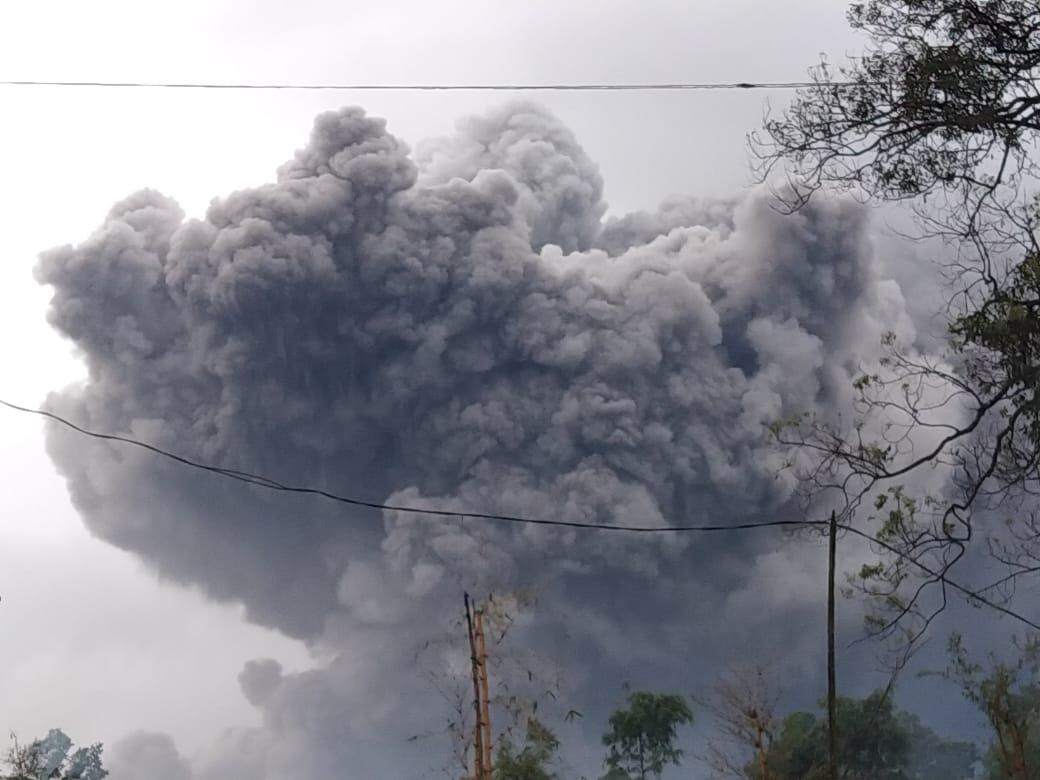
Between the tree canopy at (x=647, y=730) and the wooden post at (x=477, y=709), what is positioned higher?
the tree canopy at (x=647, y=730)

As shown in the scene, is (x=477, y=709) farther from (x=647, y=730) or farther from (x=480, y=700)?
(x=647, y=730)

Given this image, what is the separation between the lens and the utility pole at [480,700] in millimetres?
19609

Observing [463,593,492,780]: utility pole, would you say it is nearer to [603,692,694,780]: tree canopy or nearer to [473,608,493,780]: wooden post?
[473,608,493,780]: wooden post

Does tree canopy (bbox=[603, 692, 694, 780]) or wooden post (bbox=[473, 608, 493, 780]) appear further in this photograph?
tree canopy (bbox=[603, 692, 694, 780])

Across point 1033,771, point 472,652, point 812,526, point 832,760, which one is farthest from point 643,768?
point 812,526

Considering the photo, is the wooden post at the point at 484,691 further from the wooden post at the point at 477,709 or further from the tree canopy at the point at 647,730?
the tree canopy at the point at 647,730

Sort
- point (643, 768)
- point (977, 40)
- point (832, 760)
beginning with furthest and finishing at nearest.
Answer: point (643, 768), point (832, 760), point (977, 40)

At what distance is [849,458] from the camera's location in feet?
33.3

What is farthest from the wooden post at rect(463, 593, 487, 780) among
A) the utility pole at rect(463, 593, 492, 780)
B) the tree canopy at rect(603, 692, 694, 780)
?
the tree canopy at rect(603, 692, 694, 780)

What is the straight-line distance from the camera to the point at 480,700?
66.1 feet

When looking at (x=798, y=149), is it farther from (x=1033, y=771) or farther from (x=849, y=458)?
(x=1033, y=771)

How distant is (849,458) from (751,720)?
52.2ft

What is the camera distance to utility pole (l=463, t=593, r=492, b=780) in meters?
19.6

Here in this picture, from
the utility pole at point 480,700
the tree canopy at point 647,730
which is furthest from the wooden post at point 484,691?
the tree canopy at point 647,730
